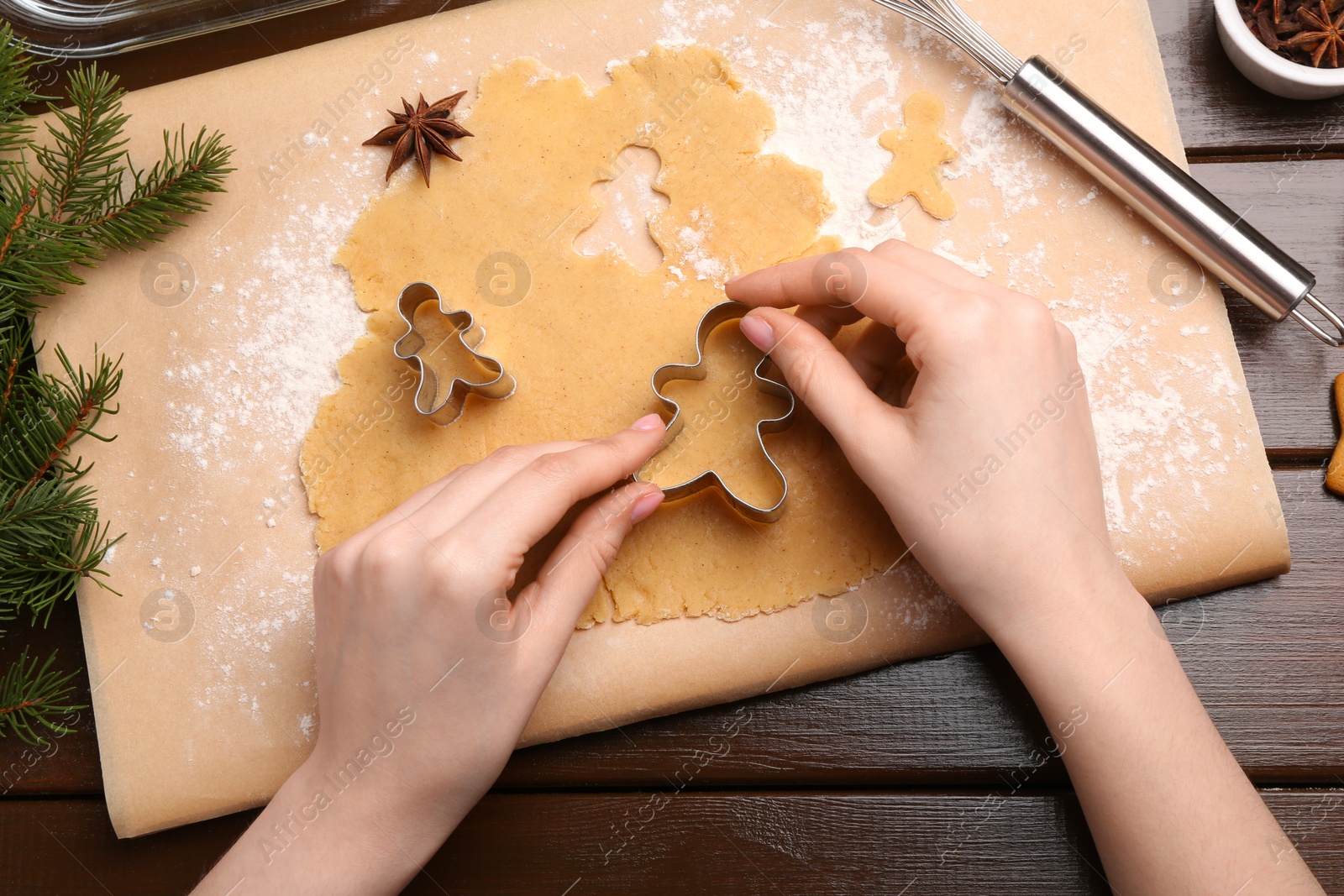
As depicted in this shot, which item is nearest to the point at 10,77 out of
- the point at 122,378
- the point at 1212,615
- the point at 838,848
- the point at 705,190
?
the point at 122,378

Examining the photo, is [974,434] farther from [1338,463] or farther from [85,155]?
[85,155]

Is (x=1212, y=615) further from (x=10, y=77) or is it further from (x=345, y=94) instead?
(x=10, y=77)

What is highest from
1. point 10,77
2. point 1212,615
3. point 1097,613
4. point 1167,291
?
point 10,77

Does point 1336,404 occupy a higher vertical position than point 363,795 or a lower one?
higher

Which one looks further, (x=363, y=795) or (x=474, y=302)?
(x=474, y=302)

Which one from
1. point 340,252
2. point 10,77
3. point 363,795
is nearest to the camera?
point 363,795

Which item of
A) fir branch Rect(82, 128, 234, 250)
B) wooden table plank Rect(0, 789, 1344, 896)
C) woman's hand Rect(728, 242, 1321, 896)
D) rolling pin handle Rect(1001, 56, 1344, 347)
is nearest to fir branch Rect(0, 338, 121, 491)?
fir branch Rect(82, 128, 234, 250)

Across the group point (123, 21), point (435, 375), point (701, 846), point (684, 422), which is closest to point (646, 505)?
point (684, 422)

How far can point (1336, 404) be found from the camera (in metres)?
1.27

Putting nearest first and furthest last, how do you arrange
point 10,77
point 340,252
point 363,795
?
point 363,795
point 10,77
point 340,252

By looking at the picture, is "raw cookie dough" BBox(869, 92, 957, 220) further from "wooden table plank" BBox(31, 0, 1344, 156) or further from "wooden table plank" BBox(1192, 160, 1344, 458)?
"wooden table plank" BBox(1192, 160, 1344, 458)

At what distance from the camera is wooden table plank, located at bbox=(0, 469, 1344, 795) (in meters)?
1.23

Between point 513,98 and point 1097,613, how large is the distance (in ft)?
3.86

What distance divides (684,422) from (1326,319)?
1024mm
